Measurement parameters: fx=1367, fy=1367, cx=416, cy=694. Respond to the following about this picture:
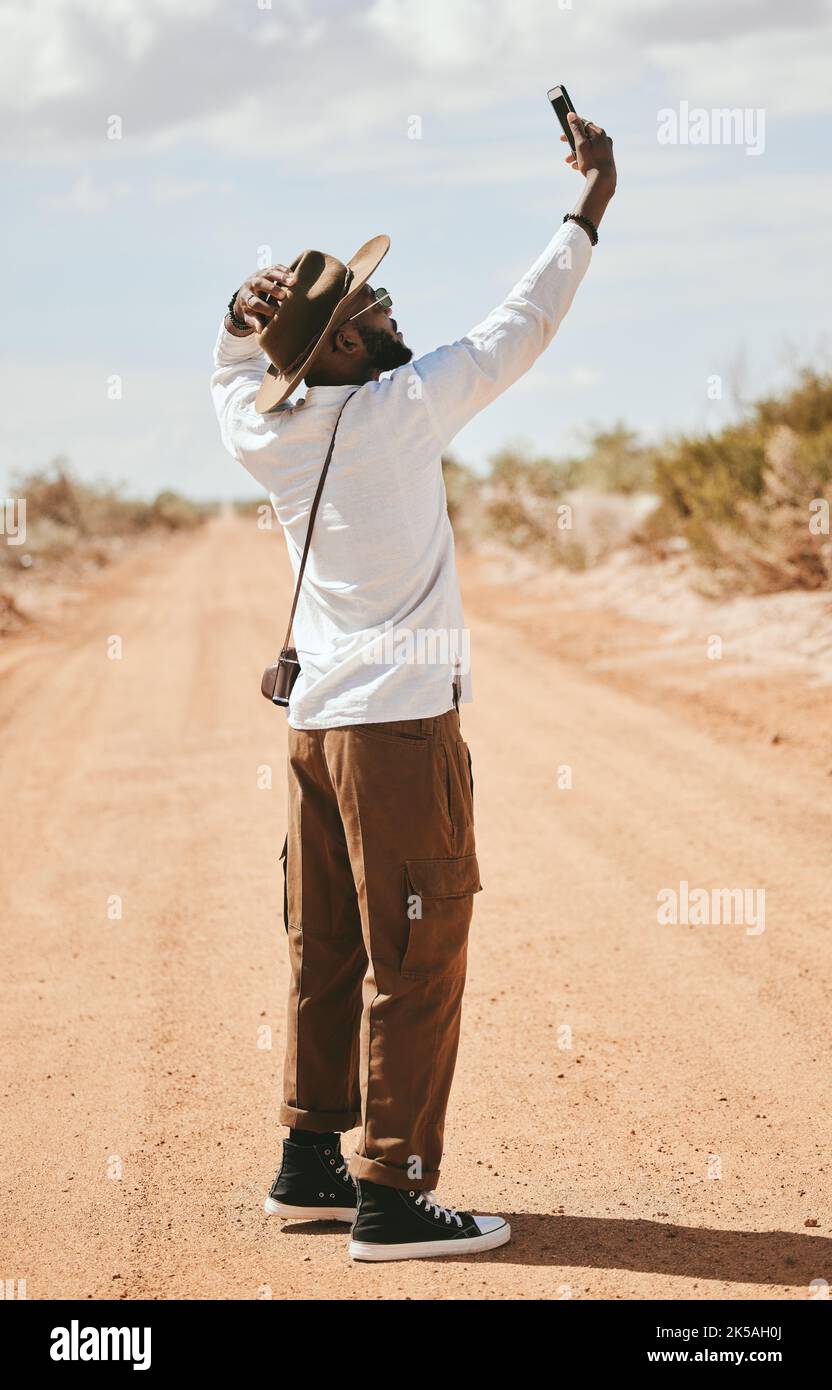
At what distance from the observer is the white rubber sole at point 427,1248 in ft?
10.4

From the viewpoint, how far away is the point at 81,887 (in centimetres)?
678

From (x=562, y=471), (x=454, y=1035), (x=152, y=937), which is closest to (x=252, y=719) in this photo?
(x=152, y=937)

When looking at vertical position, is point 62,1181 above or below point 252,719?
below

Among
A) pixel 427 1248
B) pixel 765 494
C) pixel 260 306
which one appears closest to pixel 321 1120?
pixel 427 1248

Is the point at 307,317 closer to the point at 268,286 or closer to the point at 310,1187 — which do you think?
the point at 268,286

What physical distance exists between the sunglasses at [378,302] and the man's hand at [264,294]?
15 centimetres

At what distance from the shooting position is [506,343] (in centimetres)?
288

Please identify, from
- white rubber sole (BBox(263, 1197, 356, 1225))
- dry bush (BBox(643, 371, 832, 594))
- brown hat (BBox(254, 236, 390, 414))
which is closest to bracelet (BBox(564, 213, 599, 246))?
brown hat (BBox(254, 236, 390, 414))

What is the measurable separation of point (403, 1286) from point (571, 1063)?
1496mm

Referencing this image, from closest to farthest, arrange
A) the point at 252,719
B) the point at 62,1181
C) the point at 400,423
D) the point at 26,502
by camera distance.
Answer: the point at 400,423
the point at 62,1181
the point at 252,719
the point at 26,502

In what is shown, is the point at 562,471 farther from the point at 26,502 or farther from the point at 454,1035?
the point at 454,1035

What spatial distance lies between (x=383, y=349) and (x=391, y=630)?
63cm

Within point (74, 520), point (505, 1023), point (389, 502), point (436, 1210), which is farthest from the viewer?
point (74, 520)

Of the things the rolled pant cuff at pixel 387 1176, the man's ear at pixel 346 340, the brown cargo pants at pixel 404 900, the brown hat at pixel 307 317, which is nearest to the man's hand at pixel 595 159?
the brown hat at pixel 307 317
